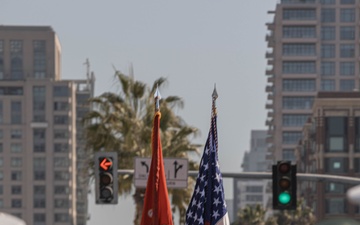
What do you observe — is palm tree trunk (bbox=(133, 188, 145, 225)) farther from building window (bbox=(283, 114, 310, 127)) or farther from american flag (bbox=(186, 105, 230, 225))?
building window (bbox=(283, 114, 310, 127))

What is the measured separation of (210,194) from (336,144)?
10895 cm

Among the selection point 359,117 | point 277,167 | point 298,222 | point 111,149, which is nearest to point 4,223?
point 277,167

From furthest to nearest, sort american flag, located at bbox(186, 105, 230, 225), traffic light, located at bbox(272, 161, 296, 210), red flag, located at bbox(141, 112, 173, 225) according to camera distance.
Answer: traffic light, located at bbox(272, 161, 296, 210)
red flag, located at bbox(141, 112, 173, 225)
american flag, located at bbox(186, 105, 230, 225)

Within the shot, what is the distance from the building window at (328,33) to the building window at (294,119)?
392 inches

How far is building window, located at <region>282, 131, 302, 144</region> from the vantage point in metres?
180

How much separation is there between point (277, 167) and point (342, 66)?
512 ft

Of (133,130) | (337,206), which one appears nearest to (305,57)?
(337,206)

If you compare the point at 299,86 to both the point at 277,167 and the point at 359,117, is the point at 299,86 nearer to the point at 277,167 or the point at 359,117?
the point at 359,117

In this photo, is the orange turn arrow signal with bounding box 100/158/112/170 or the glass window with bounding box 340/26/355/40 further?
the glass window with bounding box 340/26/355/40

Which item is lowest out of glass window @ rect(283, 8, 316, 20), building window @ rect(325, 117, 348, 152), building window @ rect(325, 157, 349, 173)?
building window @ rect(325, 157, 349, 173)

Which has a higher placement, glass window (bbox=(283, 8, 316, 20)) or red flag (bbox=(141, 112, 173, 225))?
glass window (bbox=(283, 8, 316, 20))

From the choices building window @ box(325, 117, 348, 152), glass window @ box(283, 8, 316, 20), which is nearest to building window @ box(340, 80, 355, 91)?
glass window @ box(283, 8, 316, 20)

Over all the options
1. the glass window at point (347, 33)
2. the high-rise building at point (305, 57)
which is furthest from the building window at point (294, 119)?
the glass window at point (347, 33)

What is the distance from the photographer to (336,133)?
12988 centimetres
